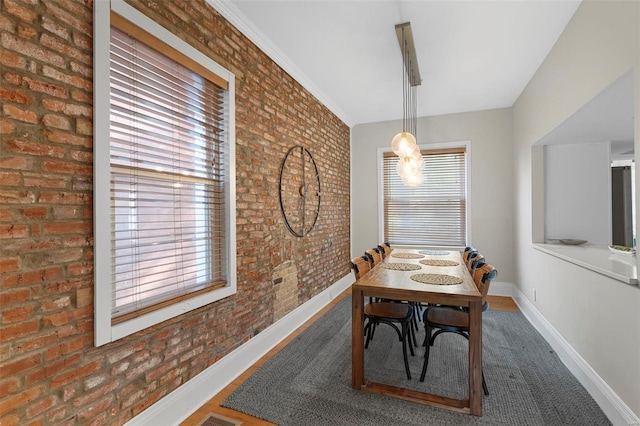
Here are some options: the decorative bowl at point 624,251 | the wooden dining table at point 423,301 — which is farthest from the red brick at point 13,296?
the decorative bowl at point 624,251

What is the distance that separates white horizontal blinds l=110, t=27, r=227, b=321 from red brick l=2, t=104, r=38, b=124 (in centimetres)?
34

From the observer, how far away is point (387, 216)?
17.7 ft

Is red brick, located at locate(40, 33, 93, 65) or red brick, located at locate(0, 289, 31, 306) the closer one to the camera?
red brick, located at locate(0, 289, 31, 306)

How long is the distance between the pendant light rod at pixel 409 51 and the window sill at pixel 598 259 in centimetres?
238

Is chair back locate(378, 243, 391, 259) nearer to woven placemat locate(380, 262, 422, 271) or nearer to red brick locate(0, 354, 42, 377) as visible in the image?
woven placemat locate(380, 262, 422, 271)

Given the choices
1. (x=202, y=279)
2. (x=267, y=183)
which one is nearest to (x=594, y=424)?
(x=202, y=279)

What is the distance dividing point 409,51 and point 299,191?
1.86 metres

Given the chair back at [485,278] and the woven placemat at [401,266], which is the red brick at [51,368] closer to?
the woven placemat at [401,266]

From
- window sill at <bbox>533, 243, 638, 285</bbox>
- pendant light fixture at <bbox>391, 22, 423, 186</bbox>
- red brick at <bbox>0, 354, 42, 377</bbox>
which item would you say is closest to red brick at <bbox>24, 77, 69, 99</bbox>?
red brick at <bbox>0, 354, 42, 377</bbox>

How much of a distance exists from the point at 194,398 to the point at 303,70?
3338mm

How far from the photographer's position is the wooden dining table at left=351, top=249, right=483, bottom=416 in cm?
192

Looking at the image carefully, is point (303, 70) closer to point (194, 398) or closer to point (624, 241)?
point (194, 398)

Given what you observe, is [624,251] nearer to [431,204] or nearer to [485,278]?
[485,278]

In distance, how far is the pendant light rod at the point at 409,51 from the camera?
258cm
